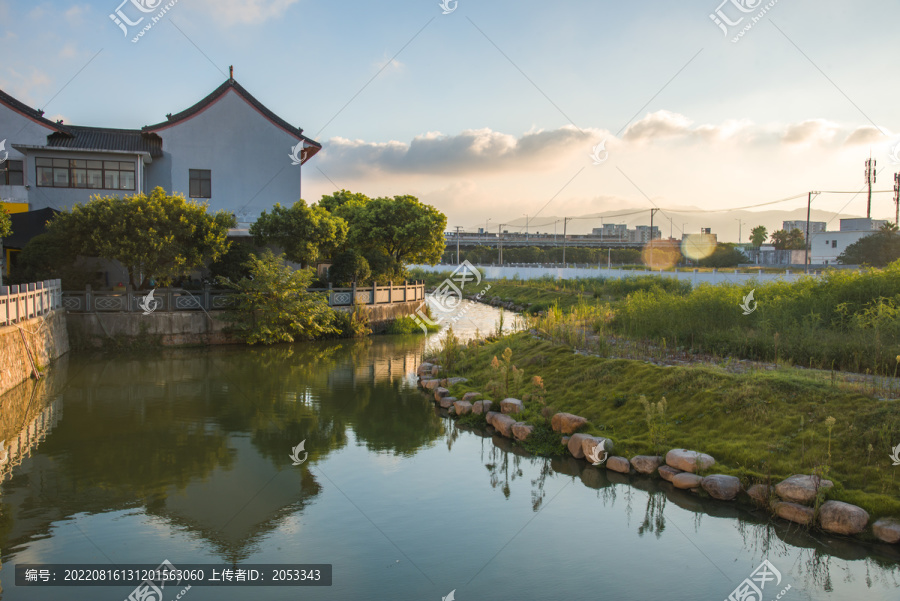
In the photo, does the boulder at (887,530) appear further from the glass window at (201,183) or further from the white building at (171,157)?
the glass window at (201,183)

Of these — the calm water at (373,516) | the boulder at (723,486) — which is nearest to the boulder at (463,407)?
the calm water at (373,516)

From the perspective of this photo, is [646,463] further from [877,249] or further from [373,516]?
[877,249]

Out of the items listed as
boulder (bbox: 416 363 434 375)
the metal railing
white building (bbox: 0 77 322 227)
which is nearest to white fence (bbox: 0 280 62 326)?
the metal railing

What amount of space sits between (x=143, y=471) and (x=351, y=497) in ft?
10.7

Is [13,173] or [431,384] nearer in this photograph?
[431,384]

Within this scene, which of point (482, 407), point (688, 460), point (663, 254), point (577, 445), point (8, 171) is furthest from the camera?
point (663, 254)

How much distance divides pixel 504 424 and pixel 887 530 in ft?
18.3

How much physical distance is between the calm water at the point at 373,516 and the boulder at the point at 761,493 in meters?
0.20

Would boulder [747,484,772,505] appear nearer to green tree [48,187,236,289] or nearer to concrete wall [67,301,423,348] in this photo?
green tree [48,187,236,289]

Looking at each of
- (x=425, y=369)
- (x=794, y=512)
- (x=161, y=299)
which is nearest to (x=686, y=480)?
(x=794, y=512)

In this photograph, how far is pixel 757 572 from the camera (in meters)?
6.19

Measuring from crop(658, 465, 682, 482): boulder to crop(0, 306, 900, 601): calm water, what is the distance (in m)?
0.18

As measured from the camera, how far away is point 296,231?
2212 centimetres

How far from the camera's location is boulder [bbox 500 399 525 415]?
1089 cm
